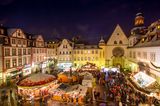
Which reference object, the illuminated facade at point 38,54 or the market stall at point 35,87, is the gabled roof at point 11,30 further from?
the market stall at point 35,87

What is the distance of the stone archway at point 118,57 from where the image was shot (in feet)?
186

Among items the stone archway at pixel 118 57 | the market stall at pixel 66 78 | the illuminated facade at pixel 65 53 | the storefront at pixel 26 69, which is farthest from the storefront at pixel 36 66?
the stone archway at pixel 118 57

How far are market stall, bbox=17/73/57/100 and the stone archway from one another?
35844 millimetres

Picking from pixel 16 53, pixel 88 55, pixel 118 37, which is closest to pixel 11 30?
pixel 16 53

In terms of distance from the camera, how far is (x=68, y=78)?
1193 inches

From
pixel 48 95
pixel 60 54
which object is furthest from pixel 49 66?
pixel 48 95

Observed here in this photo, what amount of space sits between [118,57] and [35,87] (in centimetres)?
3927

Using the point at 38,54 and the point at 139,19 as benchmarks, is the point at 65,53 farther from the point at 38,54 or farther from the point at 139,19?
the point at 139,19

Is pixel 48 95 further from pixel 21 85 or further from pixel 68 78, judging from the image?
pixel 68 78

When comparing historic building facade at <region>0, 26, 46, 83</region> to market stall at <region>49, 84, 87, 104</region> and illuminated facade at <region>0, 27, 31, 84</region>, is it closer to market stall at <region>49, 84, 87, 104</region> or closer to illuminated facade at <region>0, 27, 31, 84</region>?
illuminated facade at <region>0, 27, 31, 84</region>

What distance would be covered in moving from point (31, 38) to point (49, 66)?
12328mm

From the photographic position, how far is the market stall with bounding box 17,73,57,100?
75.0 ft

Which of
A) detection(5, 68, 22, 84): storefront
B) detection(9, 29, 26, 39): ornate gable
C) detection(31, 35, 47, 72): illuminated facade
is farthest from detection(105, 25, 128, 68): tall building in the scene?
detection(5, 68, 22, 84): storefront

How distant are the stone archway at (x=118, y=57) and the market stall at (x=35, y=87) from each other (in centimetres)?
3584
